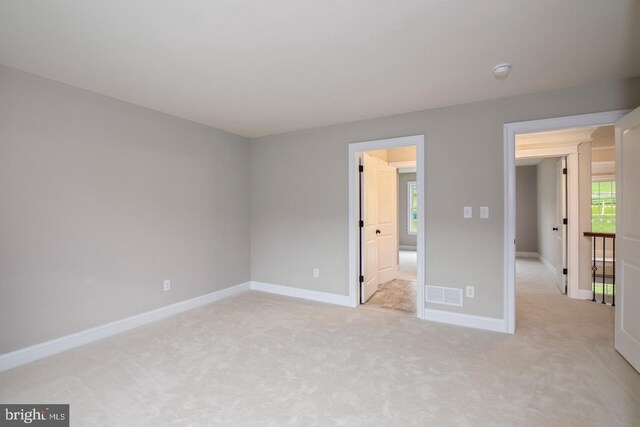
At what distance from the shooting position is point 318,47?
214cm

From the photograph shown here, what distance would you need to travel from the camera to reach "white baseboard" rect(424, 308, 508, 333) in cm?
313

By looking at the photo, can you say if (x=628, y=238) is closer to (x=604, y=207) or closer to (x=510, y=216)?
(x=510, y=216)

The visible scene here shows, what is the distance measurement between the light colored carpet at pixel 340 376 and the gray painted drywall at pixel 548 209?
2770 mm

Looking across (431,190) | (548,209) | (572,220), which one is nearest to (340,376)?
(431,190)

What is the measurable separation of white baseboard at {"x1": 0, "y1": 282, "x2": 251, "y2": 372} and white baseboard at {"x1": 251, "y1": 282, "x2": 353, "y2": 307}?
2.27 feet

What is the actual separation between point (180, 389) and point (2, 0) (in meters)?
2.56

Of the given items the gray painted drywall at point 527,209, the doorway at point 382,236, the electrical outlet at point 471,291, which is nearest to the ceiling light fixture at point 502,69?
the doorway at point 382,236

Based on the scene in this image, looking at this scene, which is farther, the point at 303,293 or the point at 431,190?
the point at 303,293

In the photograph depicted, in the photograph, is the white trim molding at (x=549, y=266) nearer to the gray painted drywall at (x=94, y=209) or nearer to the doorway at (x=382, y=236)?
the doorway at (x=382, y=236)

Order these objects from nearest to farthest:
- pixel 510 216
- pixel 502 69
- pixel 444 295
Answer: pixel 502 69 < pixel 510 216 < pixel 444 295

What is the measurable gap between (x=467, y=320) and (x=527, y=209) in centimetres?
620

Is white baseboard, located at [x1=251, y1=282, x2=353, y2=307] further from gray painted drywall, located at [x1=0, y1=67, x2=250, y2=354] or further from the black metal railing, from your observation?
the black metal railing

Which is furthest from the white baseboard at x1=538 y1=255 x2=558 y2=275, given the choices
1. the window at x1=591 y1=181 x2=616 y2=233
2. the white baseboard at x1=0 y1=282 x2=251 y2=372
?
the white baseboard at x1=0 y1=282 x2=251 y2=372

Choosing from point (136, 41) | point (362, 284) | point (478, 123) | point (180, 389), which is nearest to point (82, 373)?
point (180, 389)
